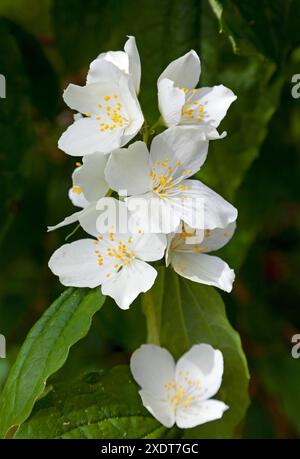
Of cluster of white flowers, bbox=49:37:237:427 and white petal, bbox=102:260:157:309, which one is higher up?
cluster of white flowers, bbox=49:37:237:427

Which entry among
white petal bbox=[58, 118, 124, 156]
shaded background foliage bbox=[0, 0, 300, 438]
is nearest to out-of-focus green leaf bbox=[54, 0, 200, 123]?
shaded background foliage bbox=[0, 0, 300, 438]

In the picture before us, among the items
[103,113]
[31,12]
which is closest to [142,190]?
[103,113]

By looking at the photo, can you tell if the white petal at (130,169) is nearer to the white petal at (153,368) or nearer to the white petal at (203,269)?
the white petal at (203,269)

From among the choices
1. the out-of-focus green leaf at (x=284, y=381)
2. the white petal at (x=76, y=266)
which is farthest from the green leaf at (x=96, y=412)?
the out-of-focus green leaf at (x=284, y=381)

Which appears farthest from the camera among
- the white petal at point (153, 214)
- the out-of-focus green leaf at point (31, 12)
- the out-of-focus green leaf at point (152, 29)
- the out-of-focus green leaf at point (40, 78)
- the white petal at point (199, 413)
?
the out-of-focus green leaf at point (31, 12)

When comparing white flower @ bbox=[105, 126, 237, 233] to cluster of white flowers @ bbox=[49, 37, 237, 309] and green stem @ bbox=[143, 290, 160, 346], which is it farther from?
green stem @ bbox=[143, 290, 160, 346]

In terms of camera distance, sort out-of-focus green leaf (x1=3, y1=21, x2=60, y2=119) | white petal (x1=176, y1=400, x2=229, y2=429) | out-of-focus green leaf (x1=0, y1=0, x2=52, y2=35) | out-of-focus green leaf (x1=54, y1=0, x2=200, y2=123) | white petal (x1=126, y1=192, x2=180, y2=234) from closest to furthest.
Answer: white petal (x1=126, y1=192, x2=180, y2=234) → white petal (x1=176, y1=400, x2=229, y2=429) → out-of-focus green leaf (x1=54, y1=0, x2=200, y2=123) → out-of-focus green leaf (x1=3, y1=21, x2=60, y2=119) → out-of-focus green leaf (x1=0, y1=0, x2=52, y2=35)

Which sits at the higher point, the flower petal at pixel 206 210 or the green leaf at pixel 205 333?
the flower petal at pixel 206 210
